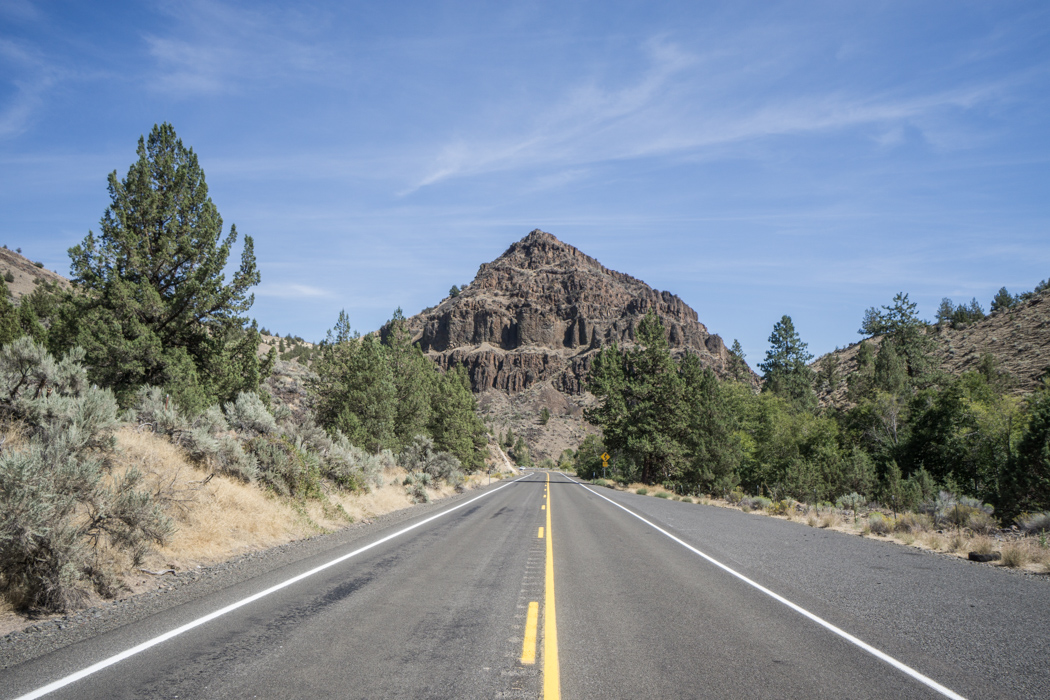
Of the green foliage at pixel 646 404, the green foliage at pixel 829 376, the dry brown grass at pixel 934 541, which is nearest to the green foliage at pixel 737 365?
the green foliage at pixel 829 376

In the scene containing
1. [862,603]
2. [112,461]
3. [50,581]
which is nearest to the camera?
[50,581]

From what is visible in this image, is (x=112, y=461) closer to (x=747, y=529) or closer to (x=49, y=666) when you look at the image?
(x=49, y=666)

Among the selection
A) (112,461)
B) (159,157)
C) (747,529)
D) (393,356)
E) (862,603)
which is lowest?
(747,529)

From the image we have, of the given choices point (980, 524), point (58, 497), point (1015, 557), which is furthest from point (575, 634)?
point (980, 524)

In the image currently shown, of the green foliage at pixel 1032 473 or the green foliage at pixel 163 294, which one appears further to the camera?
the green foliage at pixel 1032 473

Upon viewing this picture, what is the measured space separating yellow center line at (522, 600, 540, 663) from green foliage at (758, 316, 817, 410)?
74778 mm

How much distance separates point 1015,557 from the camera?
373 inches

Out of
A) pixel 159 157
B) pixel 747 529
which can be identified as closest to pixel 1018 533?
pixel 747 529

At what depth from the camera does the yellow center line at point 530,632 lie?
175 inches

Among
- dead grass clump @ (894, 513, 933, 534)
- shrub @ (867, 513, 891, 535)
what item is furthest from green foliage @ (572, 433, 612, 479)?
dead grass clump @ (894, 513, 933, 534)

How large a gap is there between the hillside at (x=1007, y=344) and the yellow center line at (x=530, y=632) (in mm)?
60433

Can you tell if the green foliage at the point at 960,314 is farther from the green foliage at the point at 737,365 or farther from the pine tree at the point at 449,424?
the pine tree at the point at 449,424

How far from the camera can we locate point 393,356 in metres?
38.3

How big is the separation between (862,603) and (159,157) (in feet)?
74.6
